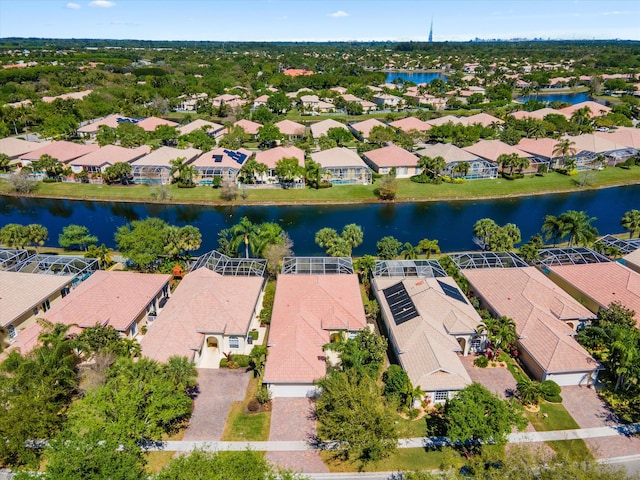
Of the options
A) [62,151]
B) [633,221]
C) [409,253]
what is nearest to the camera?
[409,253]

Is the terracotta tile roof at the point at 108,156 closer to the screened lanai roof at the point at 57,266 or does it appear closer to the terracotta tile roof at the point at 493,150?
the screened lanai roof at the point at 57,266

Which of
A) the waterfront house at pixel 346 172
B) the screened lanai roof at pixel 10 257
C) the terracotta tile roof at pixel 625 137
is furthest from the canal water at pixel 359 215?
the terracotta tile roof at pixel 625 137

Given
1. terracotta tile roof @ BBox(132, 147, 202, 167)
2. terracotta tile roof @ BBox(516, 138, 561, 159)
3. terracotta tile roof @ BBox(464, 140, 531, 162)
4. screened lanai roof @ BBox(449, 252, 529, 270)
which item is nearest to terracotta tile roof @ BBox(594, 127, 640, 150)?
terracotta tile roof @ BBox(516, 138, 561, 159)

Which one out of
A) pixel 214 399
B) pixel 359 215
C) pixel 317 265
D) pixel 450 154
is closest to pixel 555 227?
pixel 359 215

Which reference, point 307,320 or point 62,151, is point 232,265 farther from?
point 62,151

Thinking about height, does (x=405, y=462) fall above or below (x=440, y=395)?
below

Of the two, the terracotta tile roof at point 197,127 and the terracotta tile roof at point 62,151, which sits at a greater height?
the terracotta tile roof at point 197,127
